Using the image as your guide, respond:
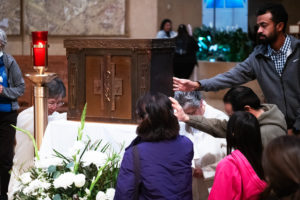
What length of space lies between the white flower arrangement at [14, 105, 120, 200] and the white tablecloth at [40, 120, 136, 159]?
570mm

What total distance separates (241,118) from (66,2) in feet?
26.8

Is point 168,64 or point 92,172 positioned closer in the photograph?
point 92,172

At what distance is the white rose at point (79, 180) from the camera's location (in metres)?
3.36

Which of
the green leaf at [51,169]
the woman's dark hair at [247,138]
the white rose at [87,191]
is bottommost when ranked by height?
the white rose at [87,191]

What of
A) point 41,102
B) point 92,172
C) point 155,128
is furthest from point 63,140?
point 155,128

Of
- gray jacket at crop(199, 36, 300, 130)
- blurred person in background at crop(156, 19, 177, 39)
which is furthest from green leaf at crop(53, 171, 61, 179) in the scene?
blurred person in background at crop(156, 19, 177, 39)

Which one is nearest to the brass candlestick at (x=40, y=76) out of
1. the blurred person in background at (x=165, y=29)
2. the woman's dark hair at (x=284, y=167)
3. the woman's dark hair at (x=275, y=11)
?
the woman's dark hair at (x=275, y=11)

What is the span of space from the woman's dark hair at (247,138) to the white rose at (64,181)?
93 centimetres

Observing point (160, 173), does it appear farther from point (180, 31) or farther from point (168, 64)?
point (180, 31)

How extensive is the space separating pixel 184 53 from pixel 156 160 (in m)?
8.47

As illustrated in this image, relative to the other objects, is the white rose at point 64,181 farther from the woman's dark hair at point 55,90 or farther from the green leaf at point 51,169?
the woman's dark hair at point 55,90

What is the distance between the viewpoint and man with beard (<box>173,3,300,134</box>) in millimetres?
4156

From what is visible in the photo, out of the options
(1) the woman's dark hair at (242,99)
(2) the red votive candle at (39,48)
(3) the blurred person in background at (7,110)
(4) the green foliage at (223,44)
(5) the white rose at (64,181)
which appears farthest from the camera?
(4) the green foliage at (223,44)

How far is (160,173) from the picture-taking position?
3285 millimetres
